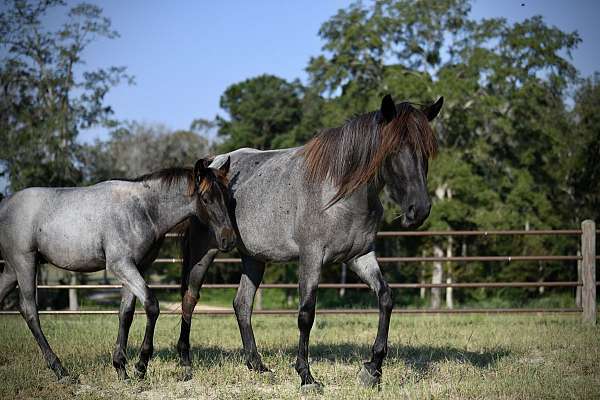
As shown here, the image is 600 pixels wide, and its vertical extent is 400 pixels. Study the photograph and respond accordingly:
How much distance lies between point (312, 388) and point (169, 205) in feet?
7.85

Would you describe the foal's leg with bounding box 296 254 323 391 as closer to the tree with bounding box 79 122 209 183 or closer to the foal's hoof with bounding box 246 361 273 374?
the foal's hoof with bounding box 246 361 273 374

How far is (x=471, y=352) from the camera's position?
25.6 feet

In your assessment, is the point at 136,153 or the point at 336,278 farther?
the point at 136,153

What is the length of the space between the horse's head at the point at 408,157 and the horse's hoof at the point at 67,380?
3.48 m

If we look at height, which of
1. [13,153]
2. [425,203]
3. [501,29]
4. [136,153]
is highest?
[501,29]

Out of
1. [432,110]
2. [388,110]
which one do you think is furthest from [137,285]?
[432,110]

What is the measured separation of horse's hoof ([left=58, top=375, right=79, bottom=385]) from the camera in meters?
5.99

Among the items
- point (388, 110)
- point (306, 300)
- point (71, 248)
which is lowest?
point (306, 300)

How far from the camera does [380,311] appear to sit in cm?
602

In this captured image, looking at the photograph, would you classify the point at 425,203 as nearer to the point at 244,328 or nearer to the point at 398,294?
the point at 244,328

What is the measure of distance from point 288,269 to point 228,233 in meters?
22.7

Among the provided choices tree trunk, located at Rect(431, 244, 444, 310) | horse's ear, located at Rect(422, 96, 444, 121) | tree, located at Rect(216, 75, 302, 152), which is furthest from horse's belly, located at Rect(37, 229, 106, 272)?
tree, located at Rect(216, 75, 302, 152)

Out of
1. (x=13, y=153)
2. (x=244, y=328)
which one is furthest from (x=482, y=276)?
(x=244, y=328)

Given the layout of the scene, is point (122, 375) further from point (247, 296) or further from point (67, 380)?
point (247, 296)
